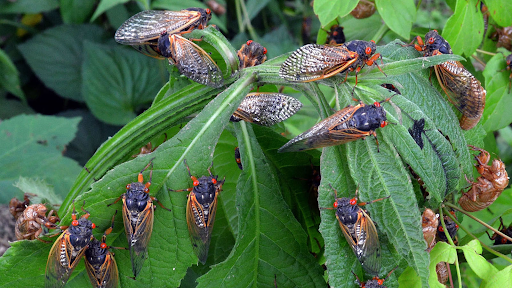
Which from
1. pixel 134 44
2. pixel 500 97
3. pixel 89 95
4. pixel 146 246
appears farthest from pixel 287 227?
pixel 89 95

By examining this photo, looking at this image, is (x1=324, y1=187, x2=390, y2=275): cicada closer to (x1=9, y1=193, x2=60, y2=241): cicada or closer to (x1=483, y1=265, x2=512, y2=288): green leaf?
(x1=483, y1=265, x2=512, y2=288): green leaf

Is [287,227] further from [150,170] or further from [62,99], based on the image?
[62,99]

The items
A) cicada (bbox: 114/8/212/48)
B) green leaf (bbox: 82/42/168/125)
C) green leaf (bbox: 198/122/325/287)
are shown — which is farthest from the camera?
green leaf (bbox: 82/42/168/125)

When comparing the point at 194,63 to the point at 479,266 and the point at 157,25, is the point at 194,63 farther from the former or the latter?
the point at 479,266

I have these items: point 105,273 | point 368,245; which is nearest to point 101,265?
point 105,273

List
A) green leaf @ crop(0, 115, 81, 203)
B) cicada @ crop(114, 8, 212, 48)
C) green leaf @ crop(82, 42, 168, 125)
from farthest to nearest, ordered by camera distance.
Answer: green leaf @ crop(82, 42, 168, 125) < green leaf @ crop(0, 115, 81, 203) < cicada @ crop(114, 8, 212, 48)

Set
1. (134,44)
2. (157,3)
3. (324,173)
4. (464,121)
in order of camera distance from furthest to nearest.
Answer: (157,3) < (134,44) < (464,121) < (324,173)

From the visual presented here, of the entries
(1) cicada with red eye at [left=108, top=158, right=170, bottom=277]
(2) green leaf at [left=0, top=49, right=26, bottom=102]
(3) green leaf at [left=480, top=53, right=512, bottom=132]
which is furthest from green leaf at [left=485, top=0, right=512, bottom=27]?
(2) green leaf at [left=0, top=49, right=26, bottom=102]
